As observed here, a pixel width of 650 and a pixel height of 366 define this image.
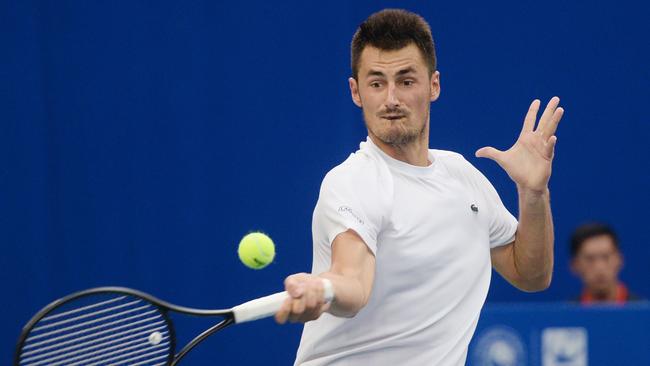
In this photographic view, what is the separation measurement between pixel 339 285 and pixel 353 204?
0.93ft

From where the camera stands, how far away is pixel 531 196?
3.42m

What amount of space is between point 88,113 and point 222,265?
87 centimetres

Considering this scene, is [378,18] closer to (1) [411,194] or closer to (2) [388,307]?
(1) [411,194]

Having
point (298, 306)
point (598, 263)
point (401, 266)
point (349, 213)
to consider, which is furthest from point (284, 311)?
point (598, 263)

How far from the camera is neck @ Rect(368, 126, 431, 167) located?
10.9ft

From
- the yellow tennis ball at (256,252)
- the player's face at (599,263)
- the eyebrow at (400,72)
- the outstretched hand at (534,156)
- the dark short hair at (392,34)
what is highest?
the dark short hair at (392,34)

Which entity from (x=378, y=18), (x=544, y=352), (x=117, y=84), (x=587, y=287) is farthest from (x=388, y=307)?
(x=117, y=84)

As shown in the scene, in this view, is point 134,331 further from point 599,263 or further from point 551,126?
point 599,263

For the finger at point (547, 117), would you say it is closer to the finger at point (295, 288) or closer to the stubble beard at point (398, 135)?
the stubble beard at point (398, 135)

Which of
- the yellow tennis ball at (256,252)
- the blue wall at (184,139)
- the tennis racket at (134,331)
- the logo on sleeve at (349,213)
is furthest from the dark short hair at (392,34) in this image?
the blue wall at (184,139)

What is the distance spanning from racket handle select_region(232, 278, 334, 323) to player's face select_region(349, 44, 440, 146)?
0.63 meters

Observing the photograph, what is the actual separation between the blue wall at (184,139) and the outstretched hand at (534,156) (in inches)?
77.2

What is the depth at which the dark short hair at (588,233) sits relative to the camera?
5027 millimetres

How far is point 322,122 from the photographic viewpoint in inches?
214
